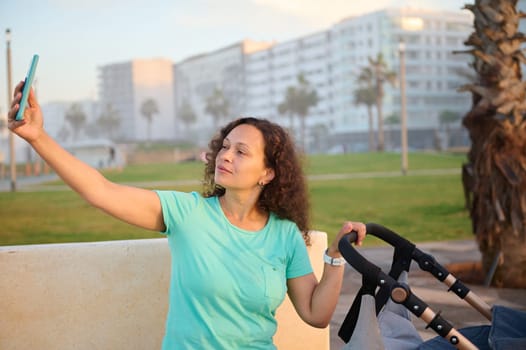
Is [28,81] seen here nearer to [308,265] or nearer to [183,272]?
[183,272]

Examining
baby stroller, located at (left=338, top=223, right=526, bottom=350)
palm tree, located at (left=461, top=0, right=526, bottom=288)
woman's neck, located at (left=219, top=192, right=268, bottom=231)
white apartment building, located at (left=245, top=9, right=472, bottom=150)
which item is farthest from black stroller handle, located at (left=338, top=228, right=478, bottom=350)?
white apartment building, located at (left=245, top=9, right=472, bottom=150)

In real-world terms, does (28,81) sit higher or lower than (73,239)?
higher

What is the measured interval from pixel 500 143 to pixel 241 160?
13.2 ft

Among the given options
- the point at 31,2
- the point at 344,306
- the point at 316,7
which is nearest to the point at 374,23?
the point at 316,7

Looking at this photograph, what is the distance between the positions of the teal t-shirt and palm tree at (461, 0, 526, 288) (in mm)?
3882

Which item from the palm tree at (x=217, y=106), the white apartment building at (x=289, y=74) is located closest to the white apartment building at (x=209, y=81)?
the white apartment building at (x=289, y=74)

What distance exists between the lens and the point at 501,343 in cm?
221

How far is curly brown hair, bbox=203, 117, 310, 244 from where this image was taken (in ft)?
8.51

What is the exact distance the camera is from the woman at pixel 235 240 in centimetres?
235

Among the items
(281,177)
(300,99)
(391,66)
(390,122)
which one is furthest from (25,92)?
(300,99)

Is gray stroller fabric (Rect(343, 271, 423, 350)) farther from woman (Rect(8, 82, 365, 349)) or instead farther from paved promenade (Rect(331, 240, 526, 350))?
paved promenade (Rect(331, 240, 526, 350))

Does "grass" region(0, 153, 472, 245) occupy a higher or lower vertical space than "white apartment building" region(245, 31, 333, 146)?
lower

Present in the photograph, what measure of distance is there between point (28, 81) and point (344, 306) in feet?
11.9

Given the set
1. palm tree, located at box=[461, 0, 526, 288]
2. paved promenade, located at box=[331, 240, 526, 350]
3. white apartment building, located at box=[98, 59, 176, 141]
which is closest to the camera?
paved promenade, located at box=[331, 240, 526, 350]
